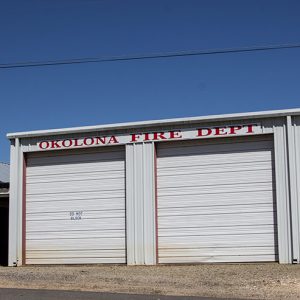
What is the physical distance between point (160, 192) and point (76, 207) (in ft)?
11.4

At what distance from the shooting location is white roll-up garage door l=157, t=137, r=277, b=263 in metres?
20.6

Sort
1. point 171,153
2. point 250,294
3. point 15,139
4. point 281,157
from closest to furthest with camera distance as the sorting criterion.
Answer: point 250,294, point 281,157, point 171,153, point 15,139

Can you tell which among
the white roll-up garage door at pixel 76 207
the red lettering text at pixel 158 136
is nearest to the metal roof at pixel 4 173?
the white roll-up garage door at pixel 76 207

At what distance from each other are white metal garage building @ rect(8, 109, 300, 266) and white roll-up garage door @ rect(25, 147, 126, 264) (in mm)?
39

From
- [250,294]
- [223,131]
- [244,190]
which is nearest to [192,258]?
[244,190]

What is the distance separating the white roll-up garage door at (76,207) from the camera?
22.2 meters

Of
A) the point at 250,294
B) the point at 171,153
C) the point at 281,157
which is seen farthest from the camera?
the point at 171,153

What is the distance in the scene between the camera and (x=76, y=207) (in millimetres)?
22766

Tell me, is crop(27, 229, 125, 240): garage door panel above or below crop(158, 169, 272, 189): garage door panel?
below

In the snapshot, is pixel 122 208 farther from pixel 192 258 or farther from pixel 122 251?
pixel 192 258

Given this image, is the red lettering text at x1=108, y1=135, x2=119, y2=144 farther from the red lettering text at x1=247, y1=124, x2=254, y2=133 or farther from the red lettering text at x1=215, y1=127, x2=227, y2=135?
the red lettering text at x1=247, y1=124, x2=254, y2=133

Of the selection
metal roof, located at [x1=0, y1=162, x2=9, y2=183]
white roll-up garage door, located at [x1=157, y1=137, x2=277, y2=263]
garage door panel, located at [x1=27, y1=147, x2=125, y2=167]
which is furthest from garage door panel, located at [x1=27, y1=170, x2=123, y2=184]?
metal roof, located at [x1=0, y1=162, x2=9, y2=183]

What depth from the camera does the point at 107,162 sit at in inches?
888

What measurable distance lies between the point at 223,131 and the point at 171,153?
2.14 meters
